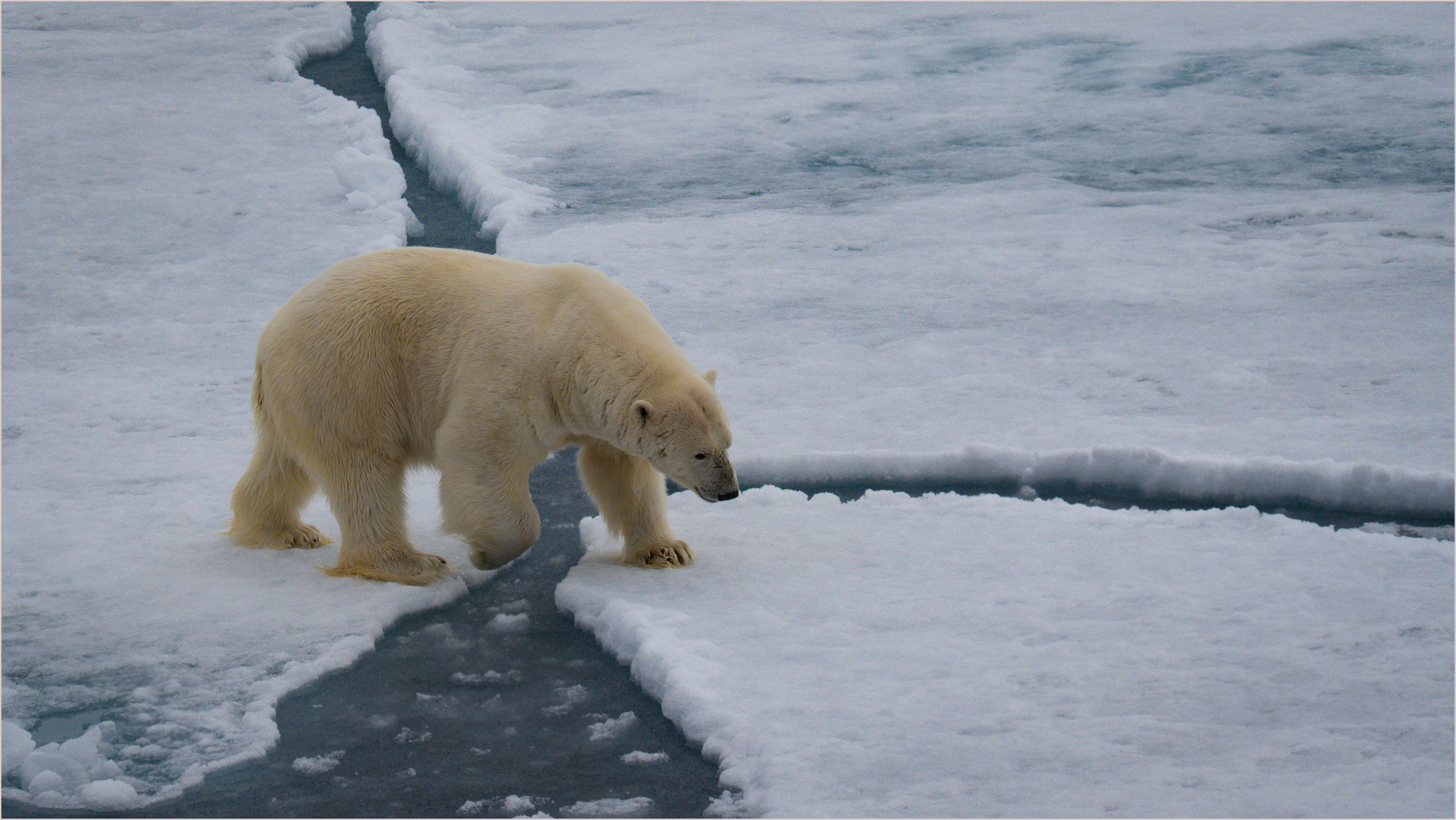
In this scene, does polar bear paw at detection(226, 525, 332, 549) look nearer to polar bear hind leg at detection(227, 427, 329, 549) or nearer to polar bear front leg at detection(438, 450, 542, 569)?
polar bear hind leg at detection(227, 427, 329, 549)

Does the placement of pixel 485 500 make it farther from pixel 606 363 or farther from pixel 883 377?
pixel 883 377

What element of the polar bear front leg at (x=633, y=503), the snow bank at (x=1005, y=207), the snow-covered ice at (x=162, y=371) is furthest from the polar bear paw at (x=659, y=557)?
the snow bank at (x=1005, y=207)

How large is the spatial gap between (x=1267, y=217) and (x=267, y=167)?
572cm

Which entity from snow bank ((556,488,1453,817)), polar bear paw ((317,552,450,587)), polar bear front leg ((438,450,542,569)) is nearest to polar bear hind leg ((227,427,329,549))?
polar bear paw ((317,552,450,587))

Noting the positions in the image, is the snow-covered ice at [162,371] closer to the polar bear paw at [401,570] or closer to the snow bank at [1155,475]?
the polar bear paw at [401,570]

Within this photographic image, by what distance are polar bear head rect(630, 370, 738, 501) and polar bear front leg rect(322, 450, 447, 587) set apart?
0.75 m

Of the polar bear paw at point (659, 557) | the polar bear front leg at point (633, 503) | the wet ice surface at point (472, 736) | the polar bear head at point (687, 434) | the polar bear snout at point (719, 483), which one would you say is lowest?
the wet ice surface at point (472, 736)

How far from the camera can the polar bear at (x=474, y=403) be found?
3568mm

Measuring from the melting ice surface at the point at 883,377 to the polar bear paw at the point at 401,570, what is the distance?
0.07 meters

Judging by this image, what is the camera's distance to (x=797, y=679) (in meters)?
3.18

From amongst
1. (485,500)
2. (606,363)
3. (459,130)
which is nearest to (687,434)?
(606,363)

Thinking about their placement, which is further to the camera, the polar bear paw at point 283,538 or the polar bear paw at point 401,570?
the polar bear paw at point 283,538

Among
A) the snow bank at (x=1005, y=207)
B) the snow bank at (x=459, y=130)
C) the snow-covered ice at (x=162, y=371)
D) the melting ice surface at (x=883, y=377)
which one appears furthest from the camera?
the snow bank at (x=459, y=130)

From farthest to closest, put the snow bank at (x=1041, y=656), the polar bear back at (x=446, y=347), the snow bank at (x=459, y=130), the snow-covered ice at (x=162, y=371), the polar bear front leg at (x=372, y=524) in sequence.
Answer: the snow bank at (x=459, y=130), the polar bear front leg at (x=372, y=524), the polar bear back at (x=446, y=347), the snow-covered ice at (x=162, y=371), the snow bank at (x=1041, y=656)
